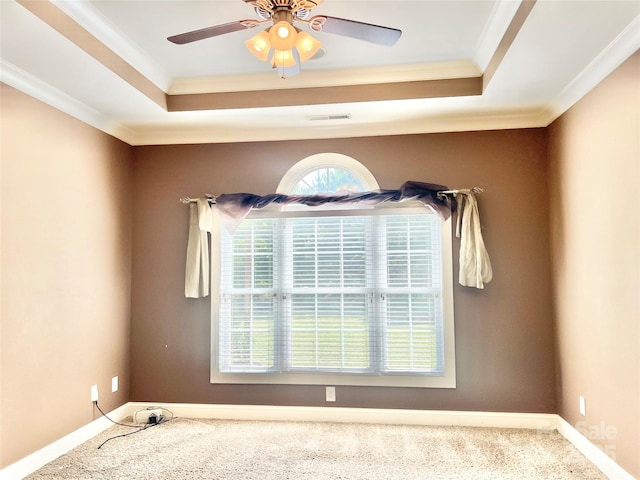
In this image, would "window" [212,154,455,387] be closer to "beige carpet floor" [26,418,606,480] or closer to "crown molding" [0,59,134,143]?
"beige carpet floor" [26,418,606,480]

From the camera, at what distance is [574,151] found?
9.27ft

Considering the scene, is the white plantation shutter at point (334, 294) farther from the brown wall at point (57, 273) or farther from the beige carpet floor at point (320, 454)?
the brown wall at point (57, 273)

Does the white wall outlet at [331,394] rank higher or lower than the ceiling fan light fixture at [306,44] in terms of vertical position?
lower

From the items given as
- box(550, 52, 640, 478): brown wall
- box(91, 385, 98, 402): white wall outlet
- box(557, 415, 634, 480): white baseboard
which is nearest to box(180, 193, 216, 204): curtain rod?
box(91, 385, 98, 402): white wall outlet

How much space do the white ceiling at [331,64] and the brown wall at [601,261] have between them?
0.84ft

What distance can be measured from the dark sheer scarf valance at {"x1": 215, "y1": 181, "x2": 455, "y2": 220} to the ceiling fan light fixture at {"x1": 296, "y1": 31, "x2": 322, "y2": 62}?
1.55m

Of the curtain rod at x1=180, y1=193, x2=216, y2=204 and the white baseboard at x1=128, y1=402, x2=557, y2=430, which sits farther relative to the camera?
the curtain rod at x1=180, y1=193, x2=216, y2=204

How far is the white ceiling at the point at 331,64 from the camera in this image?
213 cm

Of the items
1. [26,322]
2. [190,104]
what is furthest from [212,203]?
[26,322]

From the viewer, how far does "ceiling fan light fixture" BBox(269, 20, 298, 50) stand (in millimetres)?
1729

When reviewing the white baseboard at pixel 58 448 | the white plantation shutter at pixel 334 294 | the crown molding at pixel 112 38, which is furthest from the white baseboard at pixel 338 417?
the crown molding at pixel 112 38

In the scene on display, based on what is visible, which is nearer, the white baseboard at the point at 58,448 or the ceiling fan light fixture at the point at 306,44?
the ceiling fan light fixture at the point at 306,44

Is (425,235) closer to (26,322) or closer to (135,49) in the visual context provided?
(135,49)

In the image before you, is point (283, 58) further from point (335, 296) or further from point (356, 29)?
point (335, 296)
